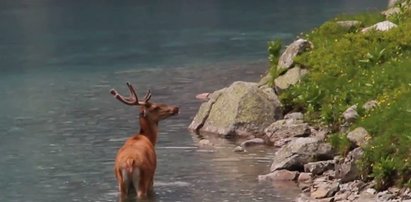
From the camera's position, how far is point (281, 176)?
1772 cm

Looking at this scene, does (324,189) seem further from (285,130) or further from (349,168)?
(285,130)

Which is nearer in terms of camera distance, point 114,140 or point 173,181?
point 173,181

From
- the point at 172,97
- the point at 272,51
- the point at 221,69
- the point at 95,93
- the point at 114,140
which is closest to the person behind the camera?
the point at 114,140

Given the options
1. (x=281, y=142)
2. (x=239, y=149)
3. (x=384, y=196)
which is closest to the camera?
(x=384, y=196)

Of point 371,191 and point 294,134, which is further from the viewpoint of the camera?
point 294,134

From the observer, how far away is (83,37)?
154ft

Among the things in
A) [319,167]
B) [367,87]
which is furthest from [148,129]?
[367,87]

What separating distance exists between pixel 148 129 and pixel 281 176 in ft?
7.31

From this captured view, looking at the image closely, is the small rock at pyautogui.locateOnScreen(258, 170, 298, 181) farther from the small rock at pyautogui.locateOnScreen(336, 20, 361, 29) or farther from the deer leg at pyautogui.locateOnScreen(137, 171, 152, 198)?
the small rock at pyautogui.locateOnScreen(336, 20, 361, 29)

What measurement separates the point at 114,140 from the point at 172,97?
5730 millimetres

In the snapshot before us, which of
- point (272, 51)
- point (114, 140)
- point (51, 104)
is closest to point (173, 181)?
point (114, 140)

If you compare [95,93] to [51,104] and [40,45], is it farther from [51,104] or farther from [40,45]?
[40,45]

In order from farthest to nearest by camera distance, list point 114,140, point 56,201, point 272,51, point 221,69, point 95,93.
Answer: point 221,69 < point 95,93 < point 272,51 < point 114,140 < point 56,201

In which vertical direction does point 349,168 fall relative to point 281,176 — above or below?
above
